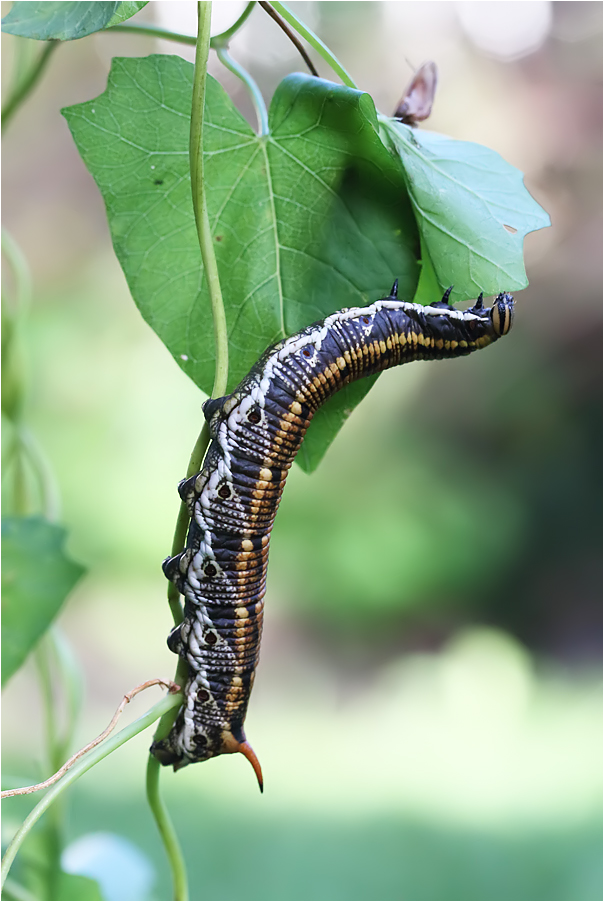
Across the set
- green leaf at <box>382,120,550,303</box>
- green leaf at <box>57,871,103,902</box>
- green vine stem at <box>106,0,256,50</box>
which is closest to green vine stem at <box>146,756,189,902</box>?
green leaf at <box>57,871,103,902</box>

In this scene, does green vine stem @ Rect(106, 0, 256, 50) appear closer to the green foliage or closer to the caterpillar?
the green foliage

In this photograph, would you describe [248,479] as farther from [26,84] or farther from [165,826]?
[26,84]

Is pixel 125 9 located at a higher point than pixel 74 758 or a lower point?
higher

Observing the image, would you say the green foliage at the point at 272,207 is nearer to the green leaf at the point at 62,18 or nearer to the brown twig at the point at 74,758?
the green leaf at the point at 62,18

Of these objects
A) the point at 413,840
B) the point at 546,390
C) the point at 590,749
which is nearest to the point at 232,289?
the point at 413,840

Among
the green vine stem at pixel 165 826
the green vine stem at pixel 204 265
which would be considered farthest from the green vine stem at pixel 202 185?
the green vine stem at pixel 165 826

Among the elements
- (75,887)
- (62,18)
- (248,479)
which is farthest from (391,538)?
(62,18)
